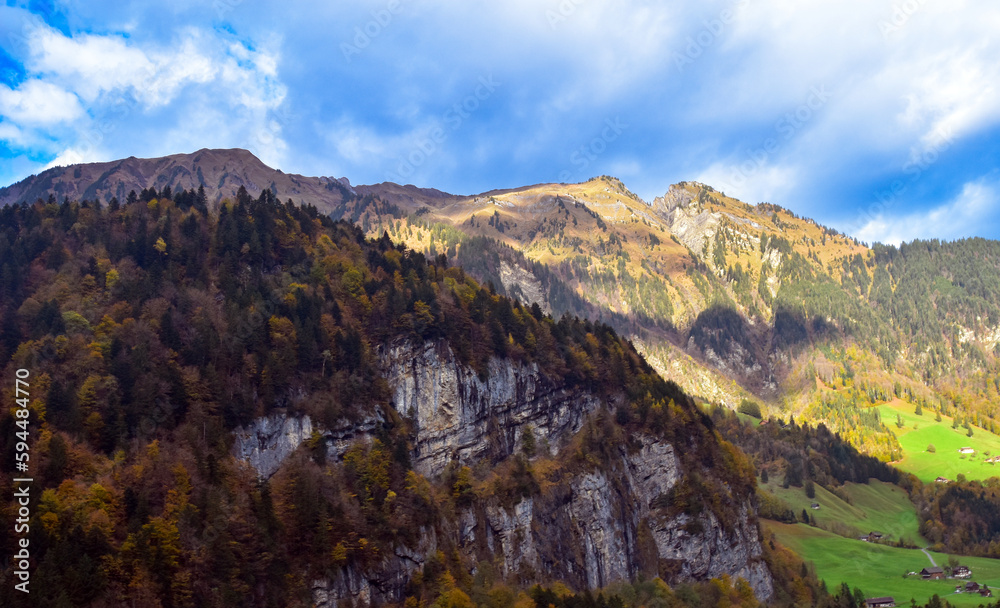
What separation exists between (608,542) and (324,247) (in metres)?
80.3

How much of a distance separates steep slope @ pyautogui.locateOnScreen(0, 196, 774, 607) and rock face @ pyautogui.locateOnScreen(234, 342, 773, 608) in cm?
37

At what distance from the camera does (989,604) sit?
123m

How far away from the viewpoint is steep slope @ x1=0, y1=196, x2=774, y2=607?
77.0 meters

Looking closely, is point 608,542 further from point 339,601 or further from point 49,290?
point 49,290

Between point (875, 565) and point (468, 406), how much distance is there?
4577 inches

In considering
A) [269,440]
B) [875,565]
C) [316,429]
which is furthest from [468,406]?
[875,565]

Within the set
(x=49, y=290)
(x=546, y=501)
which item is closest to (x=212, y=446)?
(x=49, y=290)

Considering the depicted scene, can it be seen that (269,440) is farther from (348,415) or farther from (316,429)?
(348,415)

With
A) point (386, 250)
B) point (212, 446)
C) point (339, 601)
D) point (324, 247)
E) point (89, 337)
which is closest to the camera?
point (339, 601)

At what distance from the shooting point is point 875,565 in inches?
6299

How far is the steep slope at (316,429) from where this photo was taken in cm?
7700

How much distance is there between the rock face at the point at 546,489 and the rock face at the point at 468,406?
0.19m

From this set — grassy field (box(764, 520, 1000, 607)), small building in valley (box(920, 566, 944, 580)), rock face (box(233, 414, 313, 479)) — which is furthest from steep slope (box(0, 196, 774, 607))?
small building in valley (box(920, 566, 944, 580))

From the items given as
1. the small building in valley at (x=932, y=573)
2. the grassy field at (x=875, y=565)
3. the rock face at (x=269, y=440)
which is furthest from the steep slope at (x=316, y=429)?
the small building in valley at (x=932, y=573)
